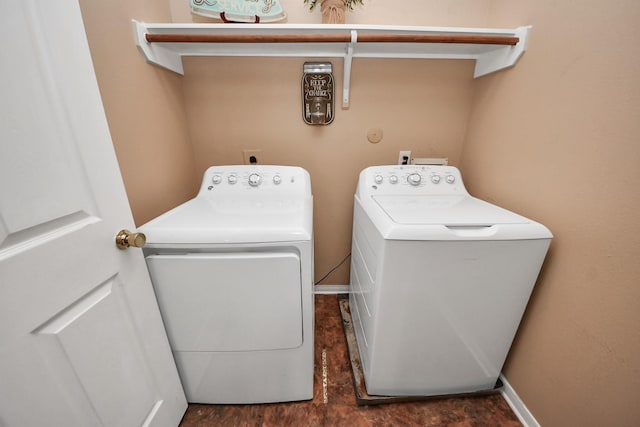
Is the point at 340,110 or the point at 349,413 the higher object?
the point at 340,110

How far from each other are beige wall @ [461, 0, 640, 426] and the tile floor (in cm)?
19

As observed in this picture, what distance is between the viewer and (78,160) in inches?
23.4

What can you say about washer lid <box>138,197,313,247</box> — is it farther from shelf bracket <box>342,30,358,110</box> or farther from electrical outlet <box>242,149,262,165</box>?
shelf bracket <box>342,30,358,110</box>

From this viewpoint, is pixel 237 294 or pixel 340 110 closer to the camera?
pixel 237 294

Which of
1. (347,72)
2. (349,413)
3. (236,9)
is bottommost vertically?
(349,413)

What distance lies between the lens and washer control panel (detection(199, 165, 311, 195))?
129 cm

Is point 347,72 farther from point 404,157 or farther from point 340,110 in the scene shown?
point 404,157

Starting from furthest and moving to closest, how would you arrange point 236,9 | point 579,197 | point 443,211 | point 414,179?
point 414,179
point 236,9
point 443,211
point 579,197

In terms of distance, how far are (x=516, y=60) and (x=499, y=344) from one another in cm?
136

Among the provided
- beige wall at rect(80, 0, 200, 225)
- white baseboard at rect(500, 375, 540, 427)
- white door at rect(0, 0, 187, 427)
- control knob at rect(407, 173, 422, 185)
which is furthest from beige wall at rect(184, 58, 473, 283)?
white baseboard at rect(500, 375, 540, 427)

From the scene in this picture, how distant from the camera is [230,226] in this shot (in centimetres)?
86

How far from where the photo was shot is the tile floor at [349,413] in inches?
42.9

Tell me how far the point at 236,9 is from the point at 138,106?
72 cm

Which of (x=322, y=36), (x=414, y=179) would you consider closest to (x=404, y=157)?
(x=414, y=179)
